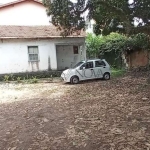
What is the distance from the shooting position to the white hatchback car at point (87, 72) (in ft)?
69.2

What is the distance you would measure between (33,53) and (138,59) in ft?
33.1

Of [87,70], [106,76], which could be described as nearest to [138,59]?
[106,76]

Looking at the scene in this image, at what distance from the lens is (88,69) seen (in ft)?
70.8

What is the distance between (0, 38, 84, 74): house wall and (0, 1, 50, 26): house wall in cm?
297

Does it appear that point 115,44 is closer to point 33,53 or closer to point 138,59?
point 138,59

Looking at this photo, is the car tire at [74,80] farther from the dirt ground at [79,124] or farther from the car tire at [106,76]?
the dirt ground at [79,124]

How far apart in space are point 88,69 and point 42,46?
21.5 ft

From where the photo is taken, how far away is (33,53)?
26.3 meters

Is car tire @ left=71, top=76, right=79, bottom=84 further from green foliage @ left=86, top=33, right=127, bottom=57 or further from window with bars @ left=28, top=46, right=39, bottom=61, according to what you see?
green foliage @ left=86, top=33, right=127, bottom=57

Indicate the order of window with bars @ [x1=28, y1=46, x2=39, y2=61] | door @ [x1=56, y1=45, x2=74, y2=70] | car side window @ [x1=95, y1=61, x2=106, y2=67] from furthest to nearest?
door @ [x1=56, y1=45, x2=74, y2=70]
window with bars @ [x1=28, y1=46, x2=39, y2=61]
car side window @ [x1=95, y1=61, x2=106, y2=67]

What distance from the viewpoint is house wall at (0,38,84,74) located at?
82.3ft

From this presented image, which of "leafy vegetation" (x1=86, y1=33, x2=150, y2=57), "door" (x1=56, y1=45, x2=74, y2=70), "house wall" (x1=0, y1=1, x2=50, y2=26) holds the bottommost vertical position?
"door" (x1=56, y1=45, x2=74, y2=70)

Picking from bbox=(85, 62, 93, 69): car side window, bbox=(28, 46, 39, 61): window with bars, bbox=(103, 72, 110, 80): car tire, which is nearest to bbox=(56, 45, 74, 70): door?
bbox=(28, 46, 39, 61): window with bars

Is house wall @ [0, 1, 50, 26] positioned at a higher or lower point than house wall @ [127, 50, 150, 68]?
higher
